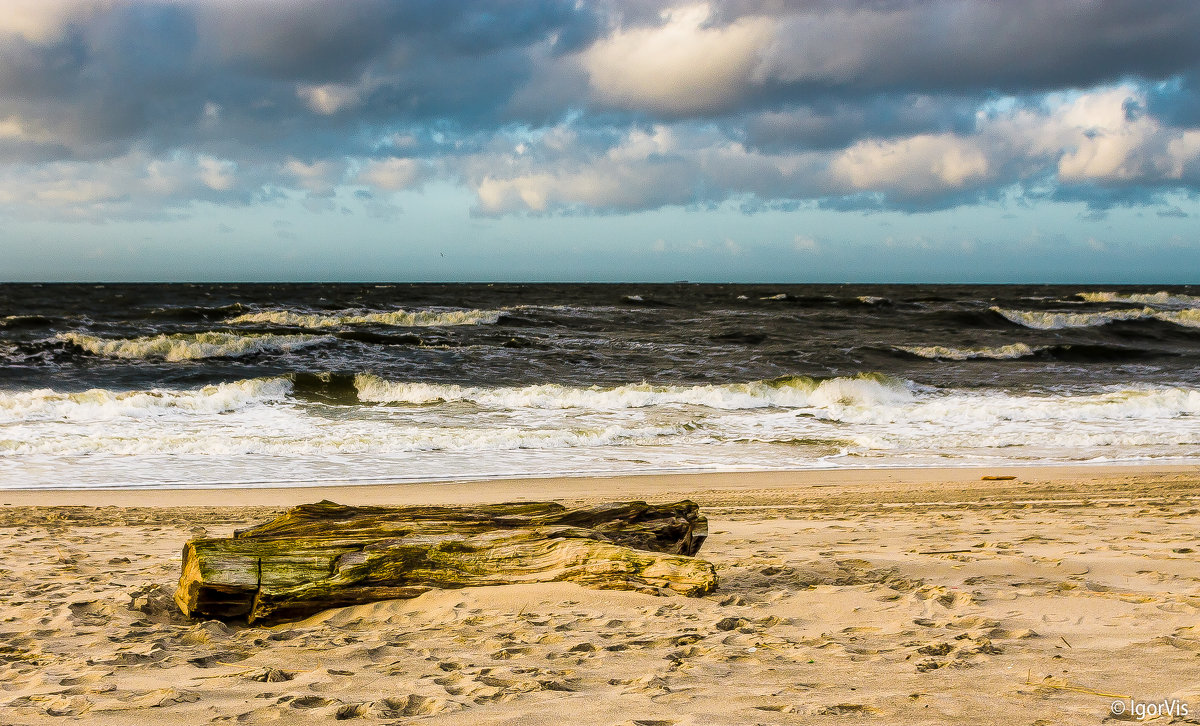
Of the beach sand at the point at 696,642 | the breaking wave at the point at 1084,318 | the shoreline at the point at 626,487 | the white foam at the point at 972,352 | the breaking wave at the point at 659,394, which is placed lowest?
the shoreline at the point at 626,487

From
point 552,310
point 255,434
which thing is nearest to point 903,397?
point 255,434

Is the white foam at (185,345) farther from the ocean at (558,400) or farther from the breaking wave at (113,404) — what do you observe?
the breaking wave at (113,404)

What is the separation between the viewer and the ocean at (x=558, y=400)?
10.8m

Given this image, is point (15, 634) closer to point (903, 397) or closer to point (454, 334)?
point (903, 397)

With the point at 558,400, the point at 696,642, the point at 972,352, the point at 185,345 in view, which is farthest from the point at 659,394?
A: the point at 185,345

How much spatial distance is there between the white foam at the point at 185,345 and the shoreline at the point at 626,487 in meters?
16.7

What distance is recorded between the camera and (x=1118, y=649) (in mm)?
3379

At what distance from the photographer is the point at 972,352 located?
86.4 feet

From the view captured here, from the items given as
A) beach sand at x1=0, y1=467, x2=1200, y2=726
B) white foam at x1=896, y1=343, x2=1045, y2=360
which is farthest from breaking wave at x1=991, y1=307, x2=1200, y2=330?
beach sand at x1=0, y1=467, x2=1200, y2=726

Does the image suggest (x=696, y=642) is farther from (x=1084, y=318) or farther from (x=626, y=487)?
(x=1084, y=318)

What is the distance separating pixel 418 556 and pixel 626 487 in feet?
16.6

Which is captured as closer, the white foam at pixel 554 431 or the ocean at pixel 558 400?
the white foam at pixel 554 431

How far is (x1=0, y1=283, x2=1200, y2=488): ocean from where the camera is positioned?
1082 cm

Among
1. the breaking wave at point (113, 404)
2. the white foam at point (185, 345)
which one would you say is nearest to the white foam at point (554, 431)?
the breaking wave at point (113, 404)
